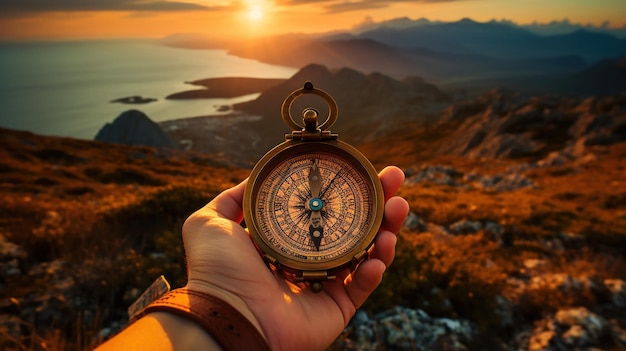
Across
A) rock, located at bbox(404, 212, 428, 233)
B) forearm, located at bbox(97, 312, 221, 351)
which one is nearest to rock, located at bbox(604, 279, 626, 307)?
rock, located at bbox(404, 212, 428, 233)

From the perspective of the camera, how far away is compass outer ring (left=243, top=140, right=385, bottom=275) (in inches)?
150

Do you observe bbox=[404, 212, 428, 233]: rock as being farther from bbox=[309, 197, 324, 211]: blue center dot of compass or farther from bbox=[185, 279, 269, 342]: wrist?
bbox=[185, 279, 269, 342]: wrist

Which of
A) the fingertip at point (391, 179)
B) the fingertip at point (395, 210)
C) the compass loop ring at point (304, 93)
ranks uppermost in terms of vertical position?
the compass loop ring at point (304, 93)

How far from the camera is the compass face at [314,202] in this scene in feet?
13.2

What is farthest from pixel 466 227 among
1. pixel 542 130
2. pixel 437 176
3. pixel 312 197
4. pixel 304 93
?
pixel 542 130

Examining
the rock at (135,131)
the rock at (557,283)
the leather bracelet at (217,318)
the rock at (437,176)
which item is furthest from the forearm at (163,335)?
the rock at (135,131)

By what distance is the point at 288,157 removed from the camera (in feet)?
13.8

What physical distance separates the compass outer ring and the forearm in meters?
1.13

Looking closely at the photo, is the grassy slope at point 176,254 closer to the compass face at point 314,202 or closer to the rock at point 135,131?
the compass face at point 314,202

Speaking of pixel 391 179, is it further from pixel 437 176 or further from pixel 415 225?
pixel 437 176

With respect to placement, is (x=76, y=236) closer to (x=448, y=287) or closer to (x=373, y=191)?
(x=373, y=191)

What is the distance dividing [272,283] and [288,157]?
1.28 m

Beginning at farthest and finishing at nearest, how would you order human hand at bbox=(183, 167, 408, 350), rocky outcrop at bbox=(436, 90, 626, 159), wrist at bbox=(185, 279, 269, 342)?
rocky outcrop at bbox=(436, 90, 626, 159)
human hand at bbox=(183, 167, 408, 350)
wrist at bbox=(185, 279, 269, 342)

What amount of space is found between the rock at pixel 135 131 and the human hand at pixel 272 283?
135 m
